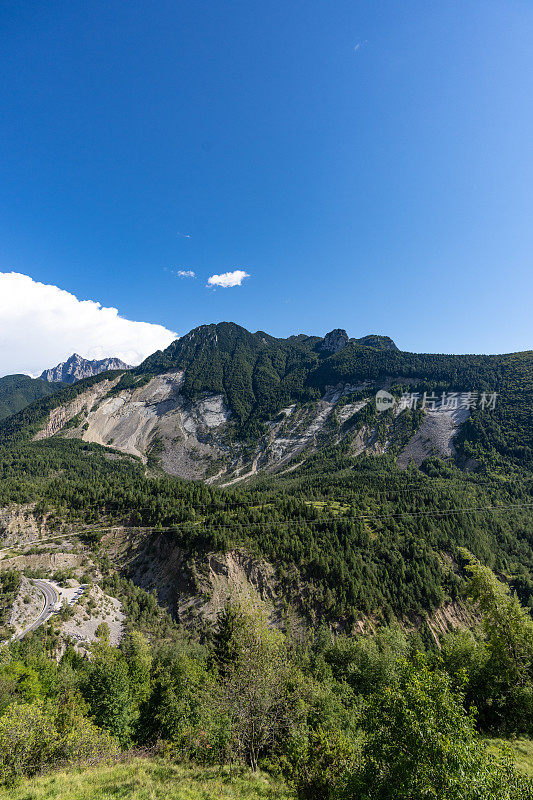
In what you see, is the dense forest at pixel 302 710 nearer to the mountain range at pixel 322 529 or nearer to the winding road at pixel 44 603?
the winding road at pixel 44 603

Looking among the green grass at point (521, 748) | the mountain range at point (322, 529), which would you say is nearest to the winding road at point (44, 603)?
the mountain range at point (322, 529)

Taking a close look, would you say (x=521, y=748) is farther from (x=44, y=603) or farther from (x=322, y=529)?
(x=44, y=603)

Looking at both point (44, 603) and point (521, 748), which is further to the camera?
point (44, 603)

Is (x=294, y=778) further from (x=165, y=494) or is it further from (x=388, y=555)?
(x=165, y=494)

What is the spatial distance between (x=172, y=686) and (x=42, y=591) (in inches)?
1465

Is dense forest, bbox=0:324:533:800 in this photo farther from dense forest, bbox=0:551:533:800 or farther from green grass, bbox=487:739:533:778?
green grass, bbox=487:739:533:778

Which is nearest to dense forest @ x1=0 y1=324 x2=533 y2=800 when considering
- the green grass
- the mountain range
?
the mountain range

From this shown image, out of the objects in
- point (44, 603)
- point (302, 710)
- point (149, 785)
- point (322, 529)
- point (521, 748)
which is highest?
point (149, 785)

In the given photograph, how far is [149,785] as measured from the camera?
46.1 ft

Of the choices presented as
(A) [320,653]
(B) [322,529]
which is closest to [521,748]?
(A) [320,653]

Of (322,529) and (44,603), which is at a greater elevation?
(44,603)

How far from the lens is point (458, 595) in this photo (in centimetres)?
6662

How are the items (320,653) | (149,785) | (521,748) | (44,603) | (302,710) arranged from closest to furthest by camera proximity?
(149,785), (302,710), (521,748), (320,653), (44,603)

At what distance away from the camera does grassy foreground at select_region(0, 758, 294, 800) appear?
13.3 metres
